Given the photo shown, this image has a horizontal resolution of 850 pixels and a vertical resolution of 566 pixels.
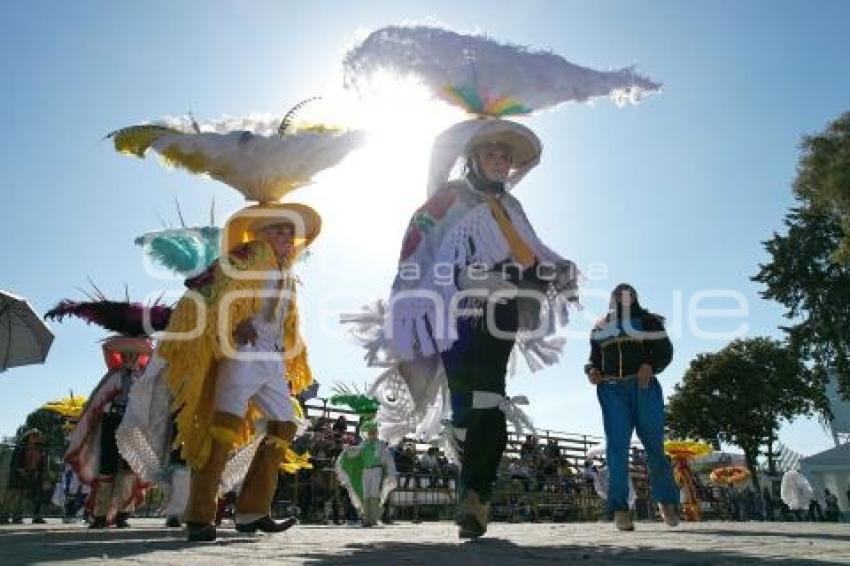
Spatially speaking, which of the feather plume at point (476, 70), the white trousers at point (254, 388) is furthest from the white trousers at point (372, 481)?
the feather plume at point (476, 70)

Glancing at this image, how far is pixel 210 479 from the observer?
3879 mm

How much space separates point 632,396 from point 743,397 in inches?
1405

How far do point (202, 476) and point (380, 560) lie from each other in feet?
6.30

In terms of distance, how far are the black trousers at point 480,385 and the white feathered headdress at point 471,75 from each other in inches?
38.4

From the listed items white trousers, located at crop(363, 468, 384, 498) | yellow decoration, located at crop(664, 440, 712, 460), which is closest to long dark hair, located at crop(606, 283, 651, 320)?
white trousers, located at crop(363, 468, 384, 498)

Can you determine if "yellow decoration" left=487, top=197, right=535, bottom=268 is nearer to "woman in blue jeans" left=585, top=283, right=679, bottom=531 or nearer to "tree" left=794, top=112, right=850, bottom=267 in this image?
"woman in blue jeans" left=585, top=283, right=679, bottom=531

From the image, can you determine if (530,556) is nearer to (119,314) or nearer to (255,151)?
(255,151)

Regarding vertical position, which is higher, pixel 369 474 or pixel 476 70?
pixel 476 70

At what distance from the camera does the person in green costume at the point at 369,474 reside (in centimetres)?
991

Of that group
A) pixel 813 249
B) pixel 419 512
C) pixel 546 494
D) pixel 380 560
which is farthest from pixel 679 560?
pixel 813 249

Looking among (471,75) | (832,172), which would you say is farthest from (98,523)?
(832,172)

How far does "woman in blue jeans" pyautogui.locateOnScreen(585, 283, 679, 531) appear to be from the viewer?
5.61 meters

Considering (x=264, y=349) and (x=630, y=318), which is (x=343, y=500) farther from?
(x=264, y=349)

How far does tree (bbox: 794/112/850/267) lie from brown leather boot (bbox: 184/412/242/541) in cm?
1818
